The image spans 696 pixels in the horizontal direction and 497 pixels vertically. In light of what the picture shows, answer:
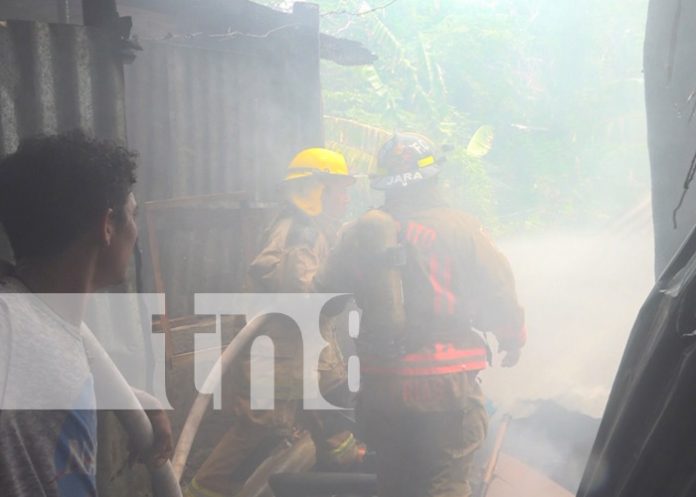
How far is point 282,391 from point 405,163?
2.03 meters

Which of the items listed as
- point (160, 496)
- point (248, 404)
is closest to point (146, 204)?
point (248, 404)

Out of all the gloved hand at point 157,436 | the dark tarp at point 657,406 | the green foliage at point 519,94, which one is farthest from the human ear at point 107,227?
the green foliage at point 519,94

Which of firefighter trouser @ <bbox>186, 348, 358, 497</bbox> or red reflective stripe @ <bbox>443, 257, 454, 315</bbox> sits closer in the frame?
red reflective stripe @ <bbox>443, 257, 454, 315</bbox>

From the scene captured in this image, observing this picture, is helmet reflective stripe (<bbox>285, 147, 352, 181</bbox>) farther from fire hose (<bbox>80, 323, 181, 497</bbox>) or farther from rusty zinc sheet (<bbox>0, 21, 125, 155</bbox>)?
fire hose (<bbox>80, 323, 181, 497</bbox>)

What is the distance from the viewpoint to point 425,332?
390 centimetres

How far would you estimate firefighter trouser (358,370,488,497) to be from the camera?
3863 mm

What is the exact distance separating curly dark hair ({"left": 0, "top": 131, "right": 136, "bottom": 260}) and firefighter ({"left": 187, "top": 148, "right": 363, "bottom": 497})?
2.89 meters

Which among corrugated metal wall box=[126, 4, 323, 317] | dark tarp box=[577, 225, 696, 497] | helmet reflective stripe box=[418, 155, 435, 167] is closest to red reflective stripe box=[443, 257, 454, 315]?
helmet reflective stripe box=[418, 155, 435, 167]

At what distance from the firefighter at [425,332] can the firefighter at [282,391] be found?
85cm

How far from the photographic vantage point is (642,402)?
4.74 ft

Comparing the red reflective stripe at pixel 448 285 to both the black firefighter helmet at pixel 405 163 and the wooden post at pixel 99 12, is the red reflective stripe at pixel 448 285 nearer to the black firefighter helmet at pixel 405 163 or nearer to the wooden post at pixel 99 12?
the black firefighter helmet at pixel 405 163

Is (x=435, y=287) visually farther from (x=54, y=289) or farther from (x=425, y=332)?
(x=54, y=289)

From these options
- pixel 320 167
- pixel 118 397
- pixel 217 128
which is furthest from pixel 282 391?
pixel 217 128

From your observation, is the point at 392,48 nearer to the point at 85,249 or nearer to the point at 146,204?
the point at 146,204
